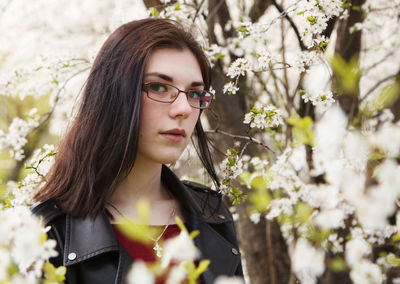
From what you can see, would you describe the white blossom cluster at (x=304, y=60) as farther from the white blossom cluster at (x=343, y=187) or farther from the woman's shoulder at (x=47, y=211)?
the woman's shoulder at (x=47, y=211)

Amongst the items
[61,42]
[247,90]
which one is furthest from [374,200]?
[61,42]

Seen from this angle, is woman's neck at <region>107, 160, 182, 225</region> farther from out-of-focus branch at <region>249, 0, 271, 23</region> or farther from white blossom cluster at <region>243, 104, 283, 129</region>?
out-of-focus branch at <region>249, 0, 271, 23</region>

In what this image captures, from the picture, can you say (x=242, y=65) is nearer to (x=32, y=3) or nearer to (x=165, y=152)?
(x=165, y=152)

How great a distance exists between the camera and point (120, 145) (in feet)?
4.75

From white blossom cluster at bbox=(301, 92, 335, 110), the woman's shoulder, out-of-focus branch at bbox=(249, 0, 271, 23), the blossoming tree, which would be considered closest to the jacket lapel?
the blossoming tree

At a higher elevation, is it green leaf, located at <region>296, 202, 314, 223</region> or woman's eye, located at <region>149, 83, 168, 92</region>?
woman's eye, located at <region>149, 83, 168, 92</region>

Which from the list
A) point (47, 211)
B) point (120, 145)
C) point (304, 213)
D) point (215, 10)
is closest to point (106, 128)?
point (120, 145)

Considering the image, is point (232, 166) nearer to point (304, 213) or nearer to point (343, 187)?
point (304, 213)

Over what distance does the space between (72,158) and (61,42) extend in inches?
180

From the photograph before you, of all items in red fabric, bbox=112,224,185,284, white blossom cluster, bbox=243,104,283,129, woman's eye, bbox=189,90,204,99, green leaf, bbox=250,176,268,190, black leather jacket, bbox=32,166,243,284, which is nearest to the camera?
black leather jacket, bbox=32,166,243,284

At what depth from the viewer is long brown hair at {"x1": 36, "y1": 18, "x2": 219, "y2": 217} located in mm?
1433

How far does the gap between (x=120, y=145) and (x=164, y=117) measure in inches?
7.1

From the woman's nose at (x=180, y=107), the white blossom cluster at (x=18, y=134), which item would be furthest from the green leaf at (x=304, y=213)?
the white blossom cluster at (x=18, y=134)

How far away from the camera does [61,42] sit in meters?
5.61
